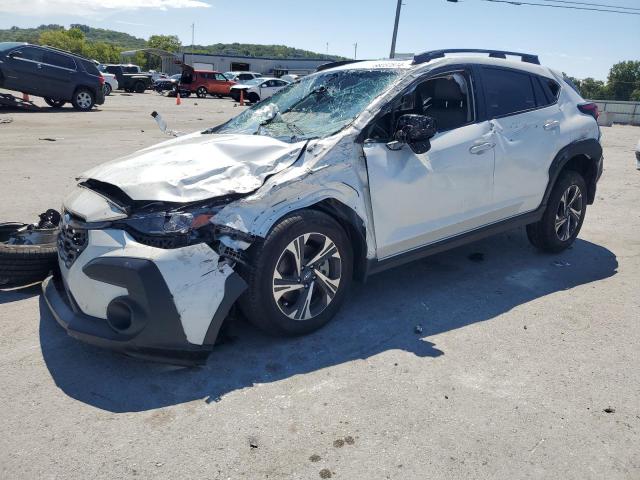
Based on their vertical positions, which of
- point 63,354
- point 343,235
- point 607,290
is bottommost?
point 63,354

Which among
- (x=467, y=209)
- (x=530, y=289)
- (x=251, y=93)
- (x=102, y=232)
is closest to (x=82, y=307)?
(x=102, y=232)

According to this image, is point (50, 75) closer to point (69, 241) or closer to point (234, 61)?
point (69, 241)

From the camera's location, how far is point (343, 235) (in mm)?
3879

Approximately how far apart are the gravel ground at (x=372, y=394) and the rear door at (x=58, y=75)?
629 inches

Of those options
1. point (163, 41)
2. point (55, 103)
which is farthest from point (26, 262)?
point (163, 41)

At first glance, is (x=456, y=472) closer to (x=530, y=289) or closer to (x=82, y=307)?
(x=82, y=307)

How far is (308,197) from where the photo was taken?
12.0 ft

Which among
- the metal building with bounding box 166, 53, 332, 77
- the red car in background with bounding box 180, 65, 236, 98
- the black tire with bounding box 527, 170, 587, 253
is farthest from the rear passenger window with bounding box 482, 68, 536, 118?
the metal building with bounding box 166, 53, 332, 77

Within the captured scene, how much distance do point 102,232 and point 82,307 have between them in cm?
46

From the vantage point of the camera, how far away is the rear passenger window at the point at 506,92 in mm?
4840

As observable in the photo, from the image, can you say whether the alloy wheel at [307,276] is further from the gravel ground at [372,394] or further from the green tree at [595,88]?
the green tree at [595,88]

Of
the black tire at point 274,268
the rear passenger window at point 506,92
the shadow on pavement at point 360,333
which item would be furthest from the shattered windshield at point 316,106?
the shadow on pavement at point 360,333

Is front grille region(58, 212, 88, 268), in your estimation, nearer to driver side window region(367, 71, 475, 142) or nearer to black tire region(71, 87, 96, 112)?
driver side window region(367, 71, 475, 142)

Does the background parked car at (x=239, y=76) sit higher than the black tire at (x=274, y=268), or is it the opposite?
the background parked car at (x=239, y=76)
